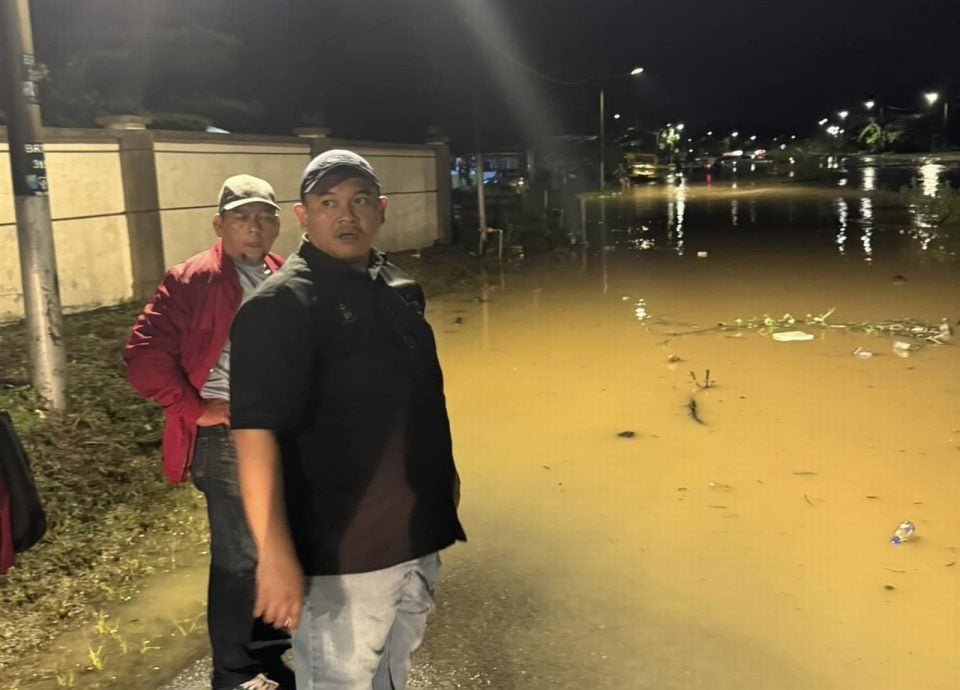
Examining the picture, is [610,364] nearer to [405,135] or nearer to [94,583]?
[94,583]

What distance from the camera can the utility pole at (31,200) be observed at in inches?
194

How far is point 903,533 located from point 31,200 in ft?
16.8

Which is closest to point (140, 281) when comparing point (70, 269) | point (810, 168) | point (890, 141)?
point (70, 269)

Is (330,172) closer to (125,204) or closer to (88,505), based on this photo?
(88,505)

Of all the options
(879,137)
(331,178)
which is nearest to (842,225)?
(331,178)

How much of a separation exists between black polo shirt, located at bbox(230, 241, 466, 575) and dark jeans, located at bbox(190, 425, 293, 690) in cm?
88

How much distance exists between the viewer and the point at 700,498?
15.5 ft

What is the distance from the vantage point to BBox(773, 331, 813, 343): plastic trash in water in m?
8.37

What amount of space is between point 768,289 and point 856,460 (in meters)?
6.54

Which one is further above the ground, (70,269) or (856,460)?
(70,269)

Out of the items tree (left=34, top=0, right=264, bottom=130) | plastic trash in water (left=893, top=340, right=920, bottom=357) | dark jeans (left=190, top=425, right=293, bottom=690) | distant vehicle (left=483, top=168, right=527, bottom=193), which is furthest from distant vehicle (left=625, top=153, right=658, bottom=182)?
dark jeans (left=190, top=425, right=293, bottom=690)

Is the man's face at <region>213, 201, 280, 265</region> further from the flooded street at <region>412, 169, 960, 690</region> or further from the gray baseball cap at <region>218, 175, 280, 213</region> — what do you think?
the flooded street at <region>412, 169, 960, 690</region>

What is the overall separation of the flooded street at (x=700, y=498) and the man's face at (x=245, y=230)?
166 centimetres

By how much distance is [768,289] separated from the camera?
11.3 metres
